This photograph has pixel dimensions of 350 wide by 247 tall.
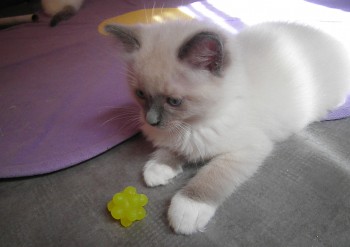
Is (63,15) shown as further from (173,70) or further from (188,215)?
(188,215)

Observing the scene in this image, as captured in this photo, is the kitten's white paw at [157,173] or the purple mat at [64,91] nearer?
the kitten's white paw at [157,173]

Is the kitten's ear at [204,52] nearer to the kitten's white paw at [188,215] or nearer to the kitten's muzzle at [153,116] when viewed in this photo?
the kitten's muzzle at [153,116]

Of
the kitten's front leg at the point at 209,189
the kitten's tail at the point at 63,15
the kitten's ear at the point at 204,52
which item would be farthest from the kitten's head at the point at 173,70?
the kitten's tail at the point at 63,15

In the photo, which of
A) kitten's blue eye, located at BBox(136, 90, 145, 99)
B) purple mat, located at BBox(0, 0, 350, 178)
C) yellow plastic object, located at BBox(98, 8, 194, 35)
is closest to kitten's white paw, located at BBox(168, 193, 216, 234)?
kitten's blue eye, located at BBox(136, 90, 145, 99)

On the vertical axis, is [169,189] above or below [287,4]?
below

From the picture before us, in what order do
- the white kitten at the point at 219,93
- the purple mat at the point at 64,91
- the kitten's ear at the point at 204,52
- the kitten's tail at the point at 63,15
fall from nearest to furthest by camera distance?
1. the kitten's ear at the point at 204,52
2. the white kitten at the point at 219,93
3. the purple mat at the point at 64,91
4. the kitten's tail at the point at 63,15

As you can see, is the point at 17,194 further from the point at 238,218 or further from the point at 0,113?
the point at 238,218

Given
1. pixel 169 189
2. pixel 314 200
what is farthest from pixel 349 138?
pixel 169 189
